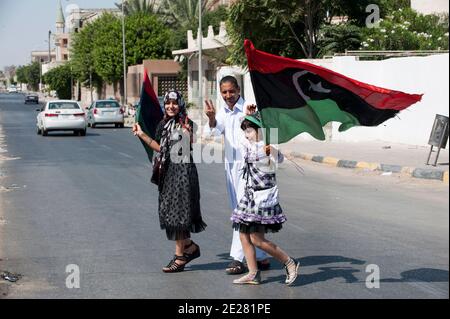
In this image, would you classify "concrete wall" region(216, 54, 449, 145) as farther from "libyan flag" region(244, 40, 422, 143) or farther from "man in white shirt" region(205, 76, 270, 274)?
"libyan flag" region(244, 40, 422, 143)

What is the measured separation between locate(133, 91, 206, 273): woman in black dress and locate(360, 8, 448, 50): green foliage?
74.1 feet

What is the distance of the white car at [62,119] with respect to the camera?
32969 millimetres

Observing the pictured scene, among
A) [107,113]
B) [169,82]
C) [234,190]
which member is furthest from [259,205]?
[169,82]

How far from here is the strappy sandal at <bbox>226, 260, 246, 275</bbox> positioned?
7.60 meters

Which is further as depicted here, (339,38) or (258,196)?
(339,38)

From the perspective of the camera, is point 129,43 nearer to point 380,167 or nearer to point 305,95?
point 380,167

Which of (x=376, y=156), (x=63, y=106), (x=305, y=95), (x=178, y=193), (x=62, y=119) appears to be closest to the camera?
(x=305, y=95)

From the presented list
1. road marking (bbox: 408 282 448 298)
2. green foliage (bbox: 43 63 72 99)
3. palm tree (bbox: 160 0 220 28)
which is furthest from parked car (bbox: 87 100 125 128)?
green foliage (bbox: 43 63 72 99)

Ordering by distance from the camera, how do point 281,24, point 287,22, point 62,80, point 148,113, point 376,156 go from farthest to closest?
1. point 62,80
2. point 281,24
3. point 287,22
4. point 376,156
5. point 148,113

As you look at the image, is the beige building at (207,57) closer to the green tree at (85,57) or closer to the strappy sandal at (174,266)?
the green tree at (85,57)

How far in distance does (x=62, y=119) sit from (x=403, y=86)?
15.2m

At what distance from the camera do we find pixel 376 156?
19875mm

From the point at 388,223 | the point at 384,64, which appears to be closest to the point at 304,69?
the point at 388,223
